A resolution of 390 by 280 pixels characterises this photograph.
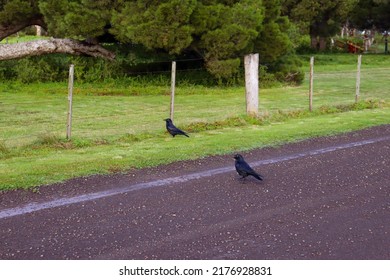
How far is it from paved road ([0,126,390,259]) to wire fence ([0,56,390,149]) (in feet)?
13.2

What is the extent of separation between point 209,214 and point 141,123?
836cm

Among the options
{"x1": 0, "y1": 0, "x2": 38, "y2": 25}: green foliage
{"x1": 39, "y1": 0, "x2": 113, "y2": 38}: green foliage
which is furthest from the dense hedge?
{"x1": 39, "y1": 0, "x2": 113, "y2": 38}: green foliage

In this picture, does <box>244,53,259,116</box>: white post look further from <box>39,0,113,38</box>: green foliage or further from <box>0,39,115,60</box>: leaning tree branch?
<box>0,39,115,60</box>: leaning tree branch

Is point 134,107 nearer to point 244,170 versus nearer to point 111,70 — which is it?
point 111,70

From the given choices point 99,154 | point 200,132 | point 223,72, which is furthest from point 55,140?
point 223,72

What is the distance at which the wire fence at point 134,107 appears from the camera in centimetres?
1372

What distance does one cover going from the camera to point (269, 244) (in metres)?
5.84

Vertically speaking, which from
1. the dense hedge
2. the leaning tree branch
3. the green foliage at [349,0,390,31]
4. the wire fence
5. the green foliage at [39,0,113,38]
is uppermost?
the green foliage at [349,0,390,31]

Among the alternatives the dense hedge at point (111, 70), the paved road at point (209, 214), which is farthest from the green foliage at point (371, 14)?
the paved road at point (209, 214)

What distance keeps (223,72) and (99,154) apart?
13279 mm

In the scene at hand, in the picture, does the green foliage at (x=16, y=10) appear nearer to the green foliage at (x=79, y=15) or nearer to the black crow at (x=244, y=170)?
the green foliage at (x=79, y=15)

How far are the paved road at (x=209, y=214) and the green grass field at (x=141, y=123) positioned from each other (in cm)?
108

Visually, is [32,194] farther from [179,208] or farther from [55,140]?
[55,140]

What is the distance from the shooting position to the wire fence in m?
13.7
